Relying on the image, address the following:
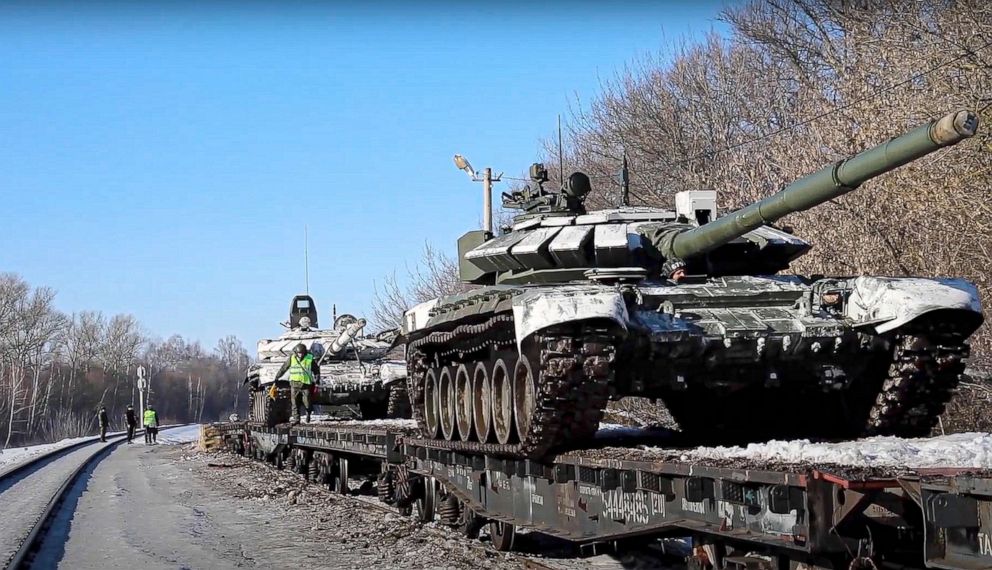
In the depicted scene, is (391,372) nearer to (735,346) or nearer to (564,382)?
(735,346)

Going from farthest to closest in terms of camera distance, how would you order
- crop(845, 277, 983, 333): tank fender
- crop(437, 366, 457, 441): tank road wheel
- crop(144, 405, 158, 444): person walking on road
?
crop(144, 405, 158, 444): person walking on road
crop(437, 366, 457, 441): tank road wheel
crop(845, 277, 983, 333): tank fender

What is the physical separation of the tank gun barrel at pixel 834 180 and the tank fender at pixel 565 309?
126 cm

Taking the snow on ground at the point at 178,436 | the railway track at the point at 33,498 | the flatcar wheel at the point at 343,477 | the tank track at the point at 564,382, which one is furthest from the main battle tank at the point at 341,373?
the snow on ground at the point at 178,436

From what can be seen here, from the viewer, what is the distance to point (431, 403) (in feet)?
42.8

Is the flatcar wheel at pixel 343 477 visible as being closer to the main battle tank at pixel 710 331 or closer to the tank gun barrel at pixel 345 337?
the tank gun barrel at pixel 345 337

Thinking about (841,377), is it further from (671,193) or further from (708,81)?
(708,81)

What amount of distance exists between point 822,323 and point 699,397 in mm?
2087

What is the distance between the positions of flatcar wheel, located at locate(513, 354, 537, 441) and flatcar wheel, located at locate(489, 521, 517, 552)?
136cm

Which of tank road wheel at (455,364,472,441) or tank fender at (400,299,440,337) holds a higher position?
tank fender at (400,299,440,337)

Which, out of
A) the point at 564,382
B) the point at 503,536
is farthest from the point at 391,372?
the point at 564,382

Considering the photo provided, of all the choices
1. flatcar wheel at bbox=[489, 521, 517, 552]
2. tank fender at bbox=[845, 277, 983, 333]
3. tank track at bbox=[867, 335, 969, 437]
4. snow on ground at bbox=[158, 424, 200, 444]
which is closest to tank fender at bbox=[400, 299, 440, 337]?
flatcar wheel at bbox=[489, 521, 517, 552]

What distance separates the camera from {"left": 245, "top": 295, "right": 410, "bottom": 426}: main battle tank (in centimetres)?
2262

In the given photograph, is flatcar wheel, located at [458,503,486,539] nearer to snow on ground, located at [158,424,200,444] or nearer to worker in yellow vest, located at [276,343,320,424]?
worker in yellow vest, located at [276,343,320,424]

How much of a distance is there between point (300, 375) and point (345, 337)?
8.43 ft
